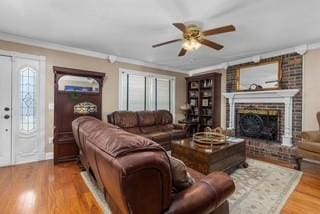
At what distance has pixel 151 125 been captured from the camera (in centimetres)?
489

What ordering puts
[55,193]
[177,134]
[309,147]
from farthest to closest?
[177,134]
[309,147]
[55,193]

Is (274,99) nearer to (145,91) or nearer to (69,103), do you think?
(145,91)

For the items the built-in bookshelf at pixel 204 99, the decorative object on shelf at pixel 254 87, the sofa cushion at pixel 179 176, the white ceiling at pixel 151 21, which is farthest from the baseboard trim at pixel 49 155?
the decorative object on shelf at pixel 254 87

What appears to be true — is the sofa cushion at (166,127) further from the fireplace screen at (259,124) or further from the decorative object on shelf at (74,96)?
the decorative object on shelf at (74,96)

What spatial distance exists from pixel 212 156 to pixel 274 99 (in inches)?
106

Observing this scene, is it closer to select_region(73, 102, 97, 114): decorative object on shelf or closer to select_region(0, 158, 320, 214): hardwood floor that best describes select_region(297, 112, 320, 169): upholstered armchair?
select_region(0, 158, 320, 214): hardwood floor

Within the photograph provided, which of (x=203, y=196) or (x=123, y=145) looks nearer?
(x=123, y=145)

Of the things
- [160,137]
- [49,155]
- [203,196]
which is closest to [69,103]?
[49,155]

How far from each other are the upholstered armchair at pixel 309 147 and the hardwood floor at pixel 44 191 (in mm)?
3457

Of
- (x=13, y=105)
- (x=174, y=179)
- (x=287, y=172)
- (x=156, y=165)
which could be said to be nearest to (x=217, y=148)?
(x=287, y=172)

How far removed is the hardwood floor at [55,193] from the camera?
2.03 m

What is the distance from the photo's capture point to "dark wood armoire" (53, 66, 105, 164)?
11.7 feet

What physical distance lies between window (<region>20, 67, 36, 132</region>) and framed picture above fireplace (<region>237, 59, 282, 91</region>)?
503cm

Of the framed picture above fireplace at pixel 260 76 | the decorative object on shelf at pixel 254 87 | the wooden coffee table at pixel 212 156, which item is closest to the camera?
the wooden coffee table at pixel 212 156
